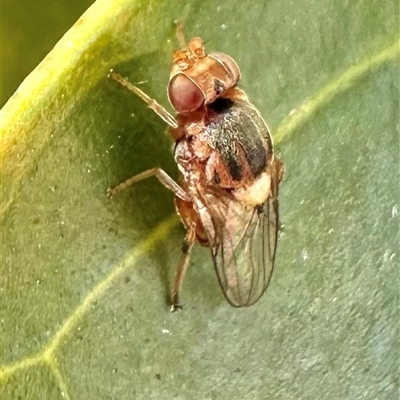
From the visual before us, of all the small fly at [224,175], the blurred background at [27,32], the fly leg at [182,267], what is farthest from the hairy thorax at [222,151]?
the blurred background at [27,32]

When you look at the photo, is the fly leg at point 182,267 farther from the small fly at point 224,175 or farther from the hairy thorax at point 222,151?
the hairy thorax at point 222,151

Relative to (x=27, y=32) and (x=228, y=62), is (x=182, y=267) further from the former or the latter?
(x=27, y=32)

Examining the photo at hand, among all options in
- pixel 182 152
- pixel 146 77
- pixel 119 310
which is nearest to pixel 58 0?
pixel 146 77

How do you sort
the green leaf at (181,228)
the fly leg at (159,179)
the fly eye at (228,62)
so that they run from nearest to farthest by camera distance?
the green leaf at (181,228) → the fly leg at (159,179) → the fly eye at (228,62)

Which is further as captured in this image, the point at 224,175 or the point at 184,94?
the point at 224,175

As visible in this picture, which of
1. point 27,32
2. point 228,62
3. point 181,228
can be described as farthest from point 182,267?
point 27,32

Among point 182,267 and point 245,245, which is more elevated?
point 182,267

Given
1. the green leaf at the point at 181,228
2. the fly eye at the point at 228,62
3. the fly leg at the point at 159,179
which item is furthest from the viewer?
the fly eye at the point at 228,62
